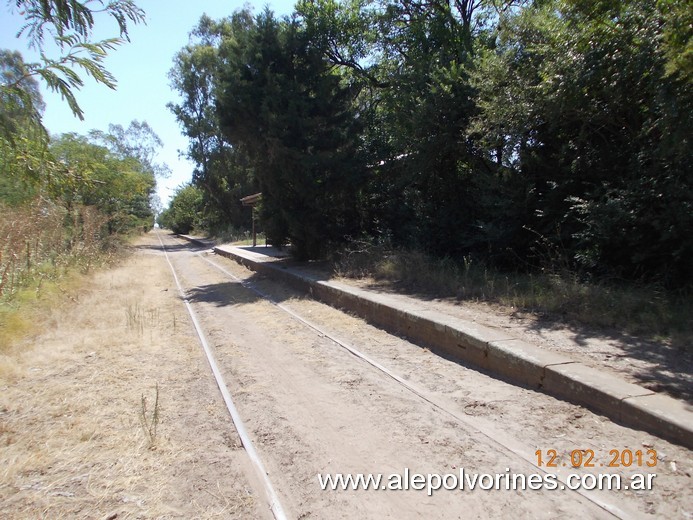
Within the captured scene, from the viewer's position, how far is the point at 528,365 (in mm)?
5297

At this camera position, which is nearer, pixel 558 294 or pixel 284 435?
pixel 284 435

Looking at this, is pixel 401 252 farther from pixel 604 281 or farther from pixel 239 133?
pixel 239 133

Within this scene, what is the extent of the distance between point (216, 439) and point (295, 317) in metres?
5.47

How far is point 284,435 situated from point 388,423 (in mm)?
959

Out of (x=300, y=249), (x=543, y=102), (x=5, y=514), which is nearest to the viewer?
(x=5, y=514)

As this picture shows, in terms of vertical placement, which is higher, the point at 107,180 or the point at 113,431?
the point at 107,180

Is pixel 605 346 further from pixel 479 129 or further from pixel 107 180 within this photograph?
pixel 107 180

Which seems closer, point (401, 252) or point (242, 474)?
point (242, 474)

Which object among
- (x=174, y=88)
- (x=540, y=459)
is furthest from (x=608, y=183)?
(x=174, y=88)

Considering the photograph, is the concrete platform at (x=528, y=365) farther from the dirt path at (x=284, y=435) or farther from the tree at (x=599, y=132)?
the tree at (x=599, y=132)

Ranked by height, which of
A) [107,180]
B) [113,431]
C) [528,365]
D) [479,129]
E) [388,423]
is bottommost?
[113,431]

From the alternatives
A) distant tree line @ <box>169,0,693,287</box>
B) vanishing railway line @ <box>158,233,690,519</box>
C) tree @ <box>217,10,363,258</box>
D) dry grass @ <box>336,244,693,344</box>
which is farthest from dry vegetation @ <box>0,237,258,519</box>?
tree @ <box>217,10,363,258</box>

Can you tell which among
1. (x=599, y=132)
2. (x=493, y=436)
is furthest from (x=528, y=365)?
(x=599, y=132)

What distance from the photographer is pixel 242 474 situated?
12.1 ft
